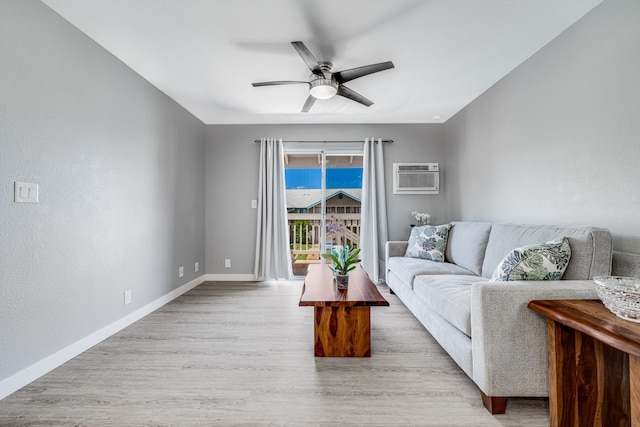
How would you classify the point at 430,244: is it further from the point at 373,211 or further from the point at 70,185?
the point at 70,185

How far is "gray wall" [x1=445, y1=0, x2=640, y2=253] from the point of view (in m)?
1.63

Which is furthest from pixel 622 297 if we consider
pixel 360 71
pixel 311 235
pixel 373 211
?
pixel 311 235

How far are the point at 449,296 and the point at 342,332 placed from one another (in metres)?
0.81

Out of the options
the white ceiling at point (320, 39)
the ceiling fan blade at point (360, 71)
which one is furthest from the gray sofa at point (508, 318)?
the ceiling fan blade at point (360, 71)

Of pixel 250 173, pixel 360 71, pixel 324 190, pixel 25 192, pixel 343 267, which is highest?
pixel 360 71

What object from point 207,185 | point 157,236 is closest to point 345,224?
point 207,185

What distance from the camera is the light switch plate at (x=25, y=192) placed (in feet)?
5.25

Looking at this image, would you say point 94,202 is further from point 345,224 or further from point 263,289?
point 345,224

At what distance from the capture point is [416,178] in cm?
412

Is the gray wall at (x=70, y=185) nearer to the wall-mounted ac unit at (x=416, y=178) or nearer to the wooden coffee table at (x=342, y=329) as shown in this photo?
the wooden coffee table at (x=342, y=329)

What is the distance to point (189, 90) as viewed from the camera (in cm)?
302

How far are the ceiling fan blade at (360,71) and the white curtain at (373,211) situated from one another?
177 cm

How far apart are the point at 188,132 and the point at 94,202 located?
1805 mm

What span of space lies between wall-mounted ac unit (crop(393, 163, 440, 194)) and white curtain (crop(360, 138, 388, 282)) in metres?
0.27
